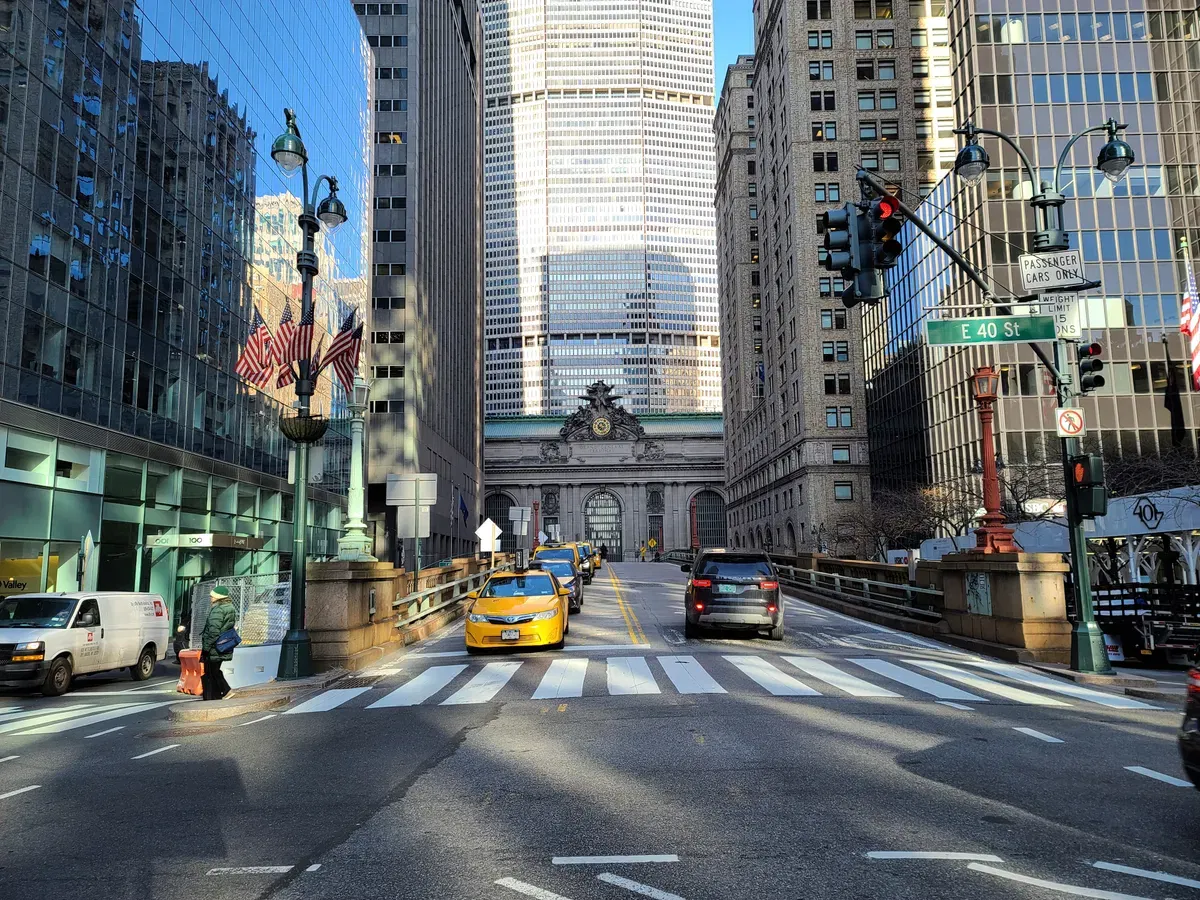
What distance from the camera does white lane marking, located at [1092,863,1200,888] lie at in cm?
466

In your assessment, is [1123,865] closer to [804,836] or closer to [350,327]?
[804,836]

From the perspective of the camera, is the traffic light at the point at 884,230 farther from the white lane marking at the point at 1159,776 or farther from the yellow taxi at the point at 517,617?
the yellow taxi at the point at 517,617

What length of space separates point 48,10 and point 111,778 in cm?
2330

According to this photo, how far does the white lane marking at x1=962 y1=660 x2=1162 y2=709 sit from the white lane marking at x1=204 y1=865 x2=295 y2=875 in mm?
10172

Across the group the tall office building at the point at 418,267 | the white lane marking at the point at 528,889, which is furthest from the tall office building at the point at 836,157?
the white lane marking at the point at 528,889

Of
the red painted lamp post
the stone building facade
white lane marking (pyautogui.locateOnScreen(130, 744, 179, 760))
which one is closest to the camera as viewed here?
white lane marking (pyautogui.locateOnScreen(130, 744, 179, 760))

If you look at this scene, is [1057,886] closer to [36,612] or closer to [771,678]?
[771,678]

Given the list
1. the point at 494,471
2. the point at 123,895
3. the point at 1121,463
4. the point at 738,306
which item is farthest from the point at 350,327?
the point at 494,471

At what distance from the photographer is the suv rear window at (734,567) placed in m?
17.8

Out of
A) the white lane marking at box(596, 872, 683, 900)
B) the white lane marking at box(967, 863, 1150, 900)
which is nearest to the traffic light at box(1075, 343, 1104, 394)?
the white lane marking at box(967, 863, 1150, 900)

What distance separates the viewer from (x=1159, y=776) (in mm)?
7133

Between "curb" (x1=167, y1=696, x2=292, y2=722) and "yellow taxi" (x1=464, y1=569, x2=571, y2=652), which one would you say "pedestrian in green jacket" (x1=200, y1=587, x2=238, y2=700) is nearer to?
"curb" (x1=167, y1=696, x2=292, y2=722)

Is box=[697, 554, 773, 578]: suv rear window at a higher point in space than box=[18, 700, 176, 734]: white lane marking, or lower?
higher

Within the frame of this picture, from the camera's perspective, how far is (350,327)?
17.5 m
